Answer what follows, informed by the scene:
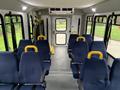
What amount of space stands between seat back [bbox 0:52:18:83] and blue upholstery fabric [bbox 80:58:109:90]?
3.82 feet

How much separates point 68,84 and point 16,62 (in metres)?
1.43

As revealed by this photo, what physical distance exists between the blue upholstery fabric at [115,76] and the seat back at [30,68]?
3.83 ft

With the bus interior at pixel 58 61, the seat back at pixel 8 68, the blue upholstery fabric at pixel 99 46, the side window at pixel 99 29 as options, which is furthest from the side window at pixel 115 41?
the seat back at pixel 8 68

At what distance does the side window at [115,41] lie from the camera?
348 cm

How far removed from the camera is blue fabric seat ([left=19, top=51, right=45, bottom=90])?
8.04 ft

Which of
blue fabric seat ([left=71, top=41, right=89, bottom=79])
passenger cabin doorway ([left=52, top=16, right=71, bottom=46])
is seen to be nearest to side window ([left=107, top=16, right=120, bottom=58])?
blue fabric seat ([left=71, top=41, right=89, bottom=79])

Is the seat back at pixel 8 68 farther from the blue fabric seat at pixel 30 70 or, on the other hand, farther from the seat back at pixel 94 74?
the seat back at pixel 94 74

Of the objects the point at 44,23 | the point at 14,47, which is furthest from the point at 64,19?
the point at 14,47

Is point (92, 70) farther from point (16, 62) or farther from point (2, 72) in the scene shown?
point (2, 72)

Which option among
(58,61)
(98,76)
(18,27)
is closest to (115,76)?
(98,76)

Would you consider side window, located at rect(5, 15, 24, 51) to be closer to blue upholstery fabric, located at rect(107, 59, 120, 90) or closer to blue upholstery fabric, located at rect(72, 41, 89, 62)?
blue upholstery fabric, located at rect(72, 41, 89, 62)

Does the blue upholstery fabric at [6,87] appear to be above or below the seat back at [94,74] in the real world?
below

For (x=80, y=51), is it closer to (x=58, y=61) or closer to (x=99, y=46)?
(x=99, y=46)

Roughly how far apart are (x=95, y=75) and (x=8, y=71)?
145 centimetres
